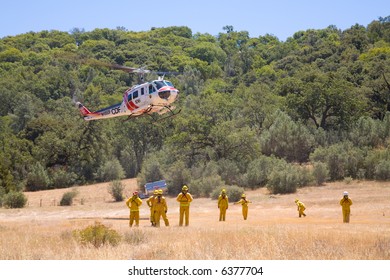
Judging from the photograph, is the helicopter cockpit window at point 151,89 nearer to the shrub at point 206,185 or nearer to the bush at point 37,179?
the shrub at point 206,185

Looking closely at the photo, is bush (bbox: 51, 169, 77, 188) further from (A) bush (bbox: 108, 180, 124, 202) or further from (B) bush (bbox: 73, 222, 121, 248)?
(B) bush (bbox: 73, 222, 121, 248)

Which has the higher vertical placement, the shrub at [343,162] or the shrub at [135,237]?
the shrub at [343,162]

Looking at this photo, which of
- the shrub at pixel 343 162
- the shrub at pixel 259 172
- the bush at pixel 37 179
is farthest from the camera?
the bush at pixel 37 179

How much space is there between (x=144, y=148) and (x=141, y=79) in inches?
1454

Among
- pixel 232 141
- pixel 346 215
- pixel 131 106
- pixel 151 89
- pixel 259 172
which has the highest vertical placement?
pixel 151 89

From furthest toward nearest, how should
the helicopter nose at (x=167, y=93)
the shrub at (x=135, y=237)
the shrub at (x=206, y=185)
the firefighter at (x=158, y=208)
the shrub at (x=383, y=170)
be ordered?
the shrub at (x=206, y=185) < the shrub at (x=383, y=170) < the helicopter nose at (x=167, y=93) < the firefighter at (x=158, y=208) < the shrub at (x=135, y=237)

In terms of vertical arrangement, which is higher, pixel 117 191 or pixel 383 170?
pixel 383 170

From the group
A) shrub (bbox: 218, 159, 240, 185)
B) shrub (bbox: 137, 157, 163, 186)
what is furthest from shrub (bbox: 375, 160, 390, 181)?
shrub (bbox: 137, 157, 163, 186)

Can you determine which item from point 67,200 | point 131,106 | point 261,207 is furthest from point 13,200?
point 261,207

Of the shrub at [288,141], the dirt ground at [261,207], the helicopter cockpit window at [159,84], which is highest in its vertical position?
the helicopter cockpit window at [159,84]

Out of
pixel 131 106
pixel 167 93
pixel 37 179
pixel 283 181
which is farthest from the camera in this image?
pixel 37 179

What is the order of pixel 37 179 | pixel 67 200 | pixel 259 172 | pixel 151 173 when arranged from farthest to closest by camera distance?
pixel 37 179 < pixel 151 173 < pixel 259 172 < pixel 67 200

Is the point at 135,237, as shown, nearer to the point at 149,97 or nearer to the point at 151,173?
the point at 149,97

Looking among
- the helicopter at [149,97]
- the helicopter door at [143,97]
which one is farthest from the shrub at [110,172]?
the helicopter door at [143,97]
